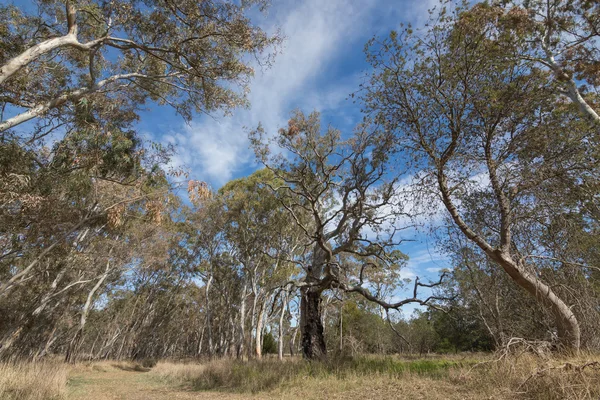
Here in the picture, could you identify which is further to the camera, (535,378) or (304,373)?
(304,373)

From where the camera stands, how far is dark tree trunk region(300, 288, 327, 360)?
927cm

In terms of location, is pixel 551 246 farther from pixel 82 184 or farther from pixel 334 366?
pixel 82 184

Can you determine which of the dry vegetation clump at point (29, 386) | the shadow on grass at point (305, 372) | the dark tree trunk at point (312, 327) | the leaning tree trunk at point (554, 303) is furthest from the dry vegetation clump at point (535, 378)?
the dry vegetation clump at point (29, 386)

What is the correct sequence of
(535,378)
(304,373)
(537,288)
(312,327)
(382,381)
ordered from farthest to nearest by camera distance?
(312,327)
(304,373)
(382,381)
(537,288)
(535,378)

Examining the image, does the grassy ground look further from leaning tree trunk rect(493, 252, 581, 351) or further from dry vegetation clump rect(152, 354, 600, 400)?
leaning tree trunk rect(493, 252, 581, 351)

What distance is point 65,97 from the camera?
19.1 feet

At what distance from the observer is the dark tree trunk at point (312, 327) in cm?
927

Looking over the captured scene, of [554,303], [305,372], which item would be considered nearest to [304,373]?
[305,372]

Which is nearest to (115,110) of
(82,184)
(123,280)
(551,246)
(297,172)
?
(82,184)

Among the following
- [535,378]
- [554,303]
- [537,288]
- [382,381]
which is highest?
[537,288]

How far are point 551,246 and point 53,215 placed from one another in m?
13.3

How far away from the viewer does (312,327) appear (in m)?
9.55

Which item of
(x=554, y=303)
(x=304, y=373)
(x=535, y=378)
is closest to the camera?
(x=535, y=378)

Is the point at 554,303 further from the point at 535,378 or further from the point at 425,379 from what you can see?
the point at 425,379
